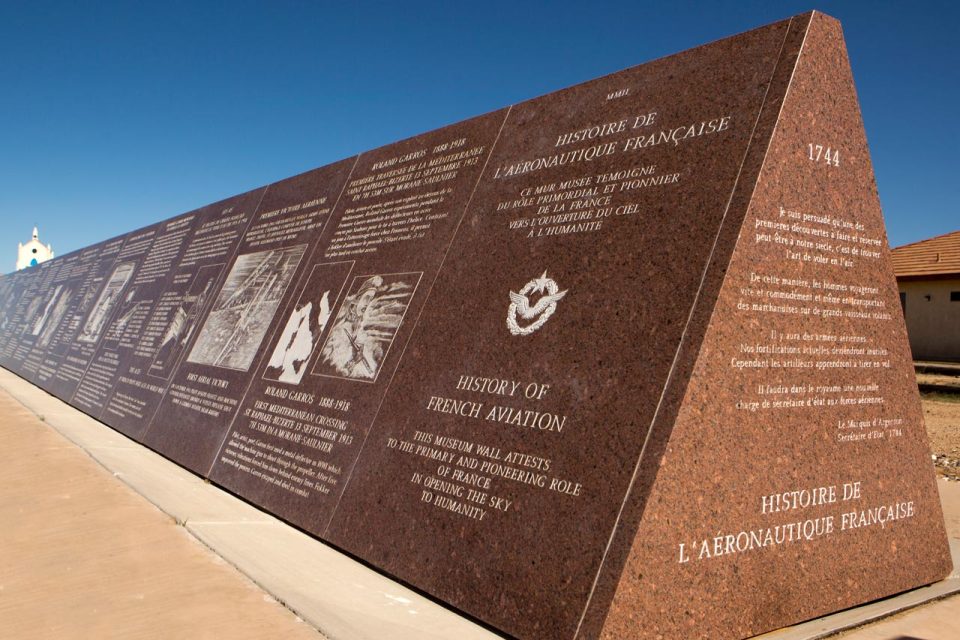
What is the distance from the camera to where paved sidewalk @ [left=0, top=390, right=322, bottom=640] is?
2783 millimetres

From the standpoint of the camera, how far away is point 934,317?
939 inches

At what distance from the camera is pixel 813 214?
3227 mm

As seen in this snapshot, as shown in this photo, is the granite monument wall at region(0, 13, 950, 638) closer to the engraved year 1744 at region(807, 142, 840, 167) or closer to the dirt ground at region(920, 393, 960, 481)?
the engraved year 1744 at region(807, 142, 840, 167)

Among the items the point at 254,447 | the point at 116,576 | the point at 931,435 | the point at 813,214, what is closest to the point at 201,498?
the point at 254,447

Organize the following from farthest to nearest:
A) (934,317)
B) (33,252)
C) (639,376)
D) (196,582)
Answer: (33,252), (934,317), (196,582), (639,376)

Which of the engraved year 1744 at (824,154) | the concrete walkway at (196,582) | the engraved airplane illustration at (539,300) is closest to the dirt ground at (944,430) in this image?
the concrete walkway at (196,582)

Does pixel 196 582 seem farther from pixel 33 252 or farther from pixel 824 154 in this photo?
pixel 33 252

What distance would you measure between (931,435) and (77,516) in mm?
9524

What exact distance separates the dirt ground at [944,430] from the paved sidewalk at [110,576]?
5343 mm

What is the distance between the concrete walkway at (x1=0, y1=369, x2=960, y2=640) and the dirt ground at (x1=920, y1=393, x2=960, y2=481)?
8.72 feet

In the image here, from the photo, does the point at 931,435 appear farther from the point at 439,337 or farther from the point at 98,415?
the point at 98,415

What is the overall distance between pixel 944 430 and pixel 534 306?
8.83 metres

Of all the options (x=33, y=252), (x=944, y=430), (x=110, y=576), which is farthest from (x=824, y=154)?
(x=33, y=252)

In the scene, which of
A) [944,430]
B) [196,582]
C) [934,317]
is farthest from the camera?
[934,317]
